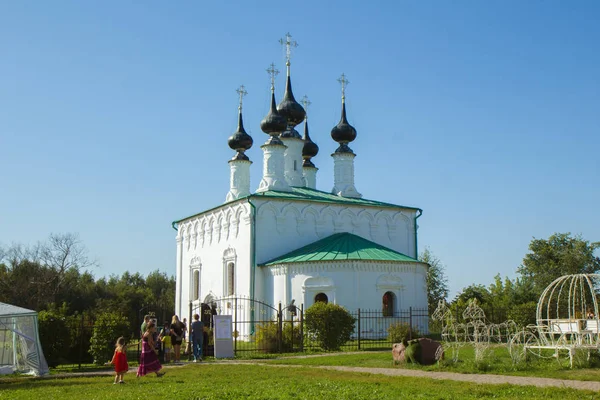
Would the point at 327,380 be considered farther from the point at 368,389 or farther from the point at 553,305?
the point at 553,305

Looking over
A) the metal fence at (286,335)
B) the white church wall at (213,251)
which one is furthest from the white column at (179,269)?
the metal fence at (286,335)

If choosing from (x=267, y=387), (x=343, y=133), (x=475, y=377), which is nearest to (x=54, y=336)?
(x=267, y=387)

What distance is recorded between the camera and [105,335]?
18344 mm

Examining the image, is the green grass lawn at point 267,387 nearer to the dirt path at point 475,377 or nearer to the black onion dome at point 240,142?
the dirt path at point 475,377

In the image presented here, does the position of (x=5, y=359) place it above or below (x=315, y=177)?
below

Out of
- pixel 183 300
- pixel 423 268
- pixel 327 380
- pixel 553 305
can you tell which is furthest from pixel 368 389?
pixel 183 300

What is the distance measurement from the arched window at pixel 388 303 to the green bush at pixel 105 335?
40.7 ft

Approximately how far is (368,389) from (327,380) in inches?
56.9

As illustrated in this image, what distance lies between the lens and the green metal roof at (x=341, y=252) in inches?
1075

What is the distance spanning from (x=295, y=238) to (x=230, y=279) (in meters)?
3.87

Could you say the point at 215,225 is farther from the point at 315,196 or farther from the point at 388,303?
the point at 388,303

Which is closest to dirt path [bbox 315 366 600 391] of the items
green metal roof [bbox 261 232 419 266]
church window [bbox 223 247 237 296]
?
green metal roof [bbox 261 232 419 266]

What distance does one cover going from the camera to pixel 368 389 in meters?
10.6

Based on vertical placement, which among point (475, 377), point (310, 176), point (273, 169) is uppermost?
point (310, 176)
